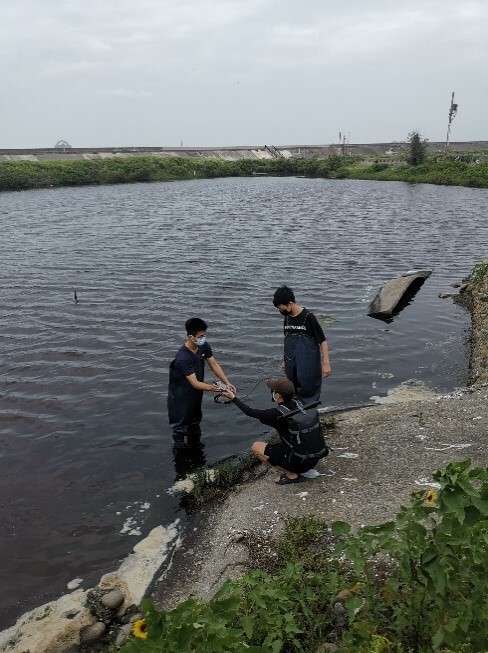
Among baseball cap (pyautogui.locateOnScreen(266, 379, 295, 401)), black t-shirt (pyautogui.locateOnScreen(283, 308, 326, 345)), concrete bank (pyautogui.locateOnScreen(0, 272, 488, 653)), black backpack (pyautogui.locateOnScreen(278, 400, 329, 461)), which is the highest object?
Answer: black t-shirt (pyautogui.locateOnScreen(283, 308, 326, 345))

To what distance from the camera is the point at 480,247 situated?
3372 cm

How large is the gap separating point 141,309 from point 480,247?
22.7 m

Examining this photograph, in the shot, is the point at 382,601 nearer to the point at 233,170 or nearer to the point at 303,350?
the point at 303,350

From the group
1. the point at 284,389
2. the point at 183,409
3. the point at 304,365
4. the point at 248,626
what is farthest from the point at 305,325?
the point at 248,626

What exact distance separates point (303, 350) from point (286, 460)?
1.69 metres

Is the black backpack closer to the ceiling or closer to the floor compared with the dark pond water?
closer to the ceiling

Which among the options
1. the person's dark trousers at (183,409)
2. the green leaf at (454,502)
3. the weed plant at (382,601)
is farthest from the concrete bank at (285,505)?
the green leaf at (454,502)

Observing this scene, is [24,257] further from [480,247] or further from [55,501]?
[480,247]

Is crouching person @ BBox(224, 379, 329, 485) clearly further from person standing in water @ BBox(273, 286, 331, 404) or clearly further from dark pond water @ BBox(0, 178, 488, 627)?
dark pond water @ BBox(0, 178, 488, 627)

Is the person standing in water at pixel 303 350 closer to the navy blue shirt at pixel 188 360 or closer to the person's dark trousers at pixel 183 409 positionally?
the navy blue shirt at pixel 188 360

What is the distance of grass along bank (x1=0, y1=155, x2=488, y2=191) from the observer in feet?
269

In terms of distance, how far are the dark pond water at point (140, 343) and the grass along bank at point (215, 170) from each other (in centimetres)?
4371

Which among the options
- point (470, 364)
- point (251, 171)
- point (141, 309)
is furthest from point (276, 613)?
point (251, 171)

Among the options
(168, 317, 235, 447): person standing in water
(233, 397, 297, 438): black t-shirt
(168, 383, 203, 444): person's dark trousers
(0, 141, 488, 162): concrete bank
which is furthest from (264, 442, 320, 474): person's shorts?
(0, 141, 488, 162): concrete bank
